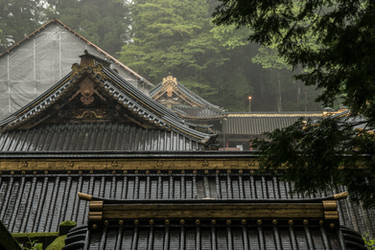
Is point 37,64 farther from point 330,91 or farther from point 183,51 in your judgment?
point 330,91

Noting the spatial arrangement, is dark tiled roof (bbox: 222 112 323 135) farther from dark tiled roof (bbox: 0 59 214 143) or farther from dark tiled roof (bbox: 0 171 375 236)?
dark tiled roof (bbox: 0 171 375 236)

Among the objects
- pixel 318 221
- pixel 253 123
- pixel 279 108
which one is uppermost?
pixel 279 108

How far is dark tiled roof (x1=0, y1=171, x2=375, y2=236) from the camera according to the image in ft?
23.2

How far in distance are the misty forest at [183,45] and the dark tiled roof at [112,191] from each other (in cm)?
3434

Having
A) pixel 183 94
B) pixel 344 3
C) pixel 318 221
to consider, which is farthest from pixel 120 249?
pixel 183 94

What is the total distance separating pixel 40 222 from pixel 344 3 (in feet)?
20.1

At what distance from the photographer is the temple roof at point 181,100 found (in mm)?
31859

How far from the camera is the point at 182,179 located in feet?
25.3

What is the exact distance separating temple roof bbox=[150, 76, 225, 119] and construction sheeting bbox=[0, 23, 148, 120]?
2.40 m

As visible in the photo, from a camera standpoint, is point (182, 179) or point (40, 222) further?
point (182, 179)

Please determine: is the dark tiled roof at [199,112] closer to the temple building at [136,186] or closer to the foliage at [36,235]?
the temple building at [136,186]

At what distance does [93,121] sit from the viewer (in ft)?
34.8

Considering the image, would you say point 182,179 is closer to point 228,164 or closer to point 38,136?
point 228,164

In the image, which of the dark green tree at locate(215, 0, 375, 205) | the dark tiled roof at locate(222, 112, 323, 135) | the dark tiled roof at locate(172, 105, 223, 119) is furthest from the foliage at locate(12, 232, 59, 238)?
the dark tiled roof at locate(222, 112, 323, 135)
